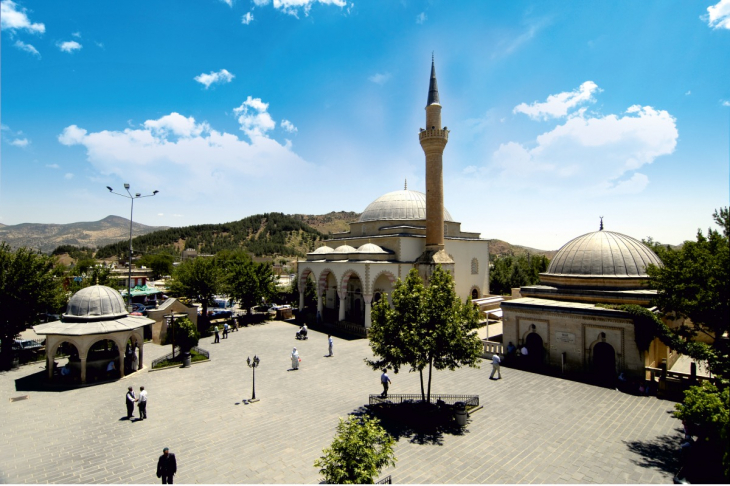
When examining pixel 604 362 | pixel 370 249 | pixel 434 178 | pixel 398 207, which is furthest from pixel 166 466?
pixel 398 207

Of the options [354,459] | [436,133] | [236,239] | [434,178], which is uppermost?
[436,133]

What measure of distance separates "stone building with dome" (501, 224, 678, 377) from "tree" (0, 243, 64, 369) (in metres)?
24.3

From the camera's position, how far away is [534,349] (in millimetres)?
18141

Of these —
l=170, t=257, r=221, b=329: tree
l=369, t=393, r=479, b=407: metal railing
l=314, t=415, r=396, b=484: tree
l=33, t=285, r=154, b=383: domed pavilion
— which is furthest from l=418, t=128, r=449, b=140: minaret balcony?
l=314, t=415, r=396, b=484: tree

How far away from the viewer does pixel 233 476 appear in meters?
8.73

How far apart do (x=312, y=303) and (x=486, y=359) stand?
→ 19758 millimetres

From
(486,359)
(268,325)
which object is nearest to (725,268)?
(486,359)

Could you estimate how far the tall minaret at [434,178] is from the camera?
2769 cm

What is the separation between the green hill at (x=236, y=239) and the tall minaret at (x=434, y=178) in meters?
82.7

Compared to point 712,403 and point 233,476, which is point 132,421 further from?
point 712,403

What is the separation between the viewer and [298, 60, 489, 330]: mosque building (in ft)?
90.9

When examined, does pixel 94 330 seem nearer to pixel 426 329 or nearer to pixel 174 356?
pixel 174 356

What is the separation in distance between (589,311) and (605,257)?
4424mm

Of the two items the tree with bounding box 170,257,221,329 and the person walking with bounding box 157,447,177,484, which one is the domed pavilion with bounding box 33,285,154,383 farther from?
the person walking with bounding box 157,447,177,484
